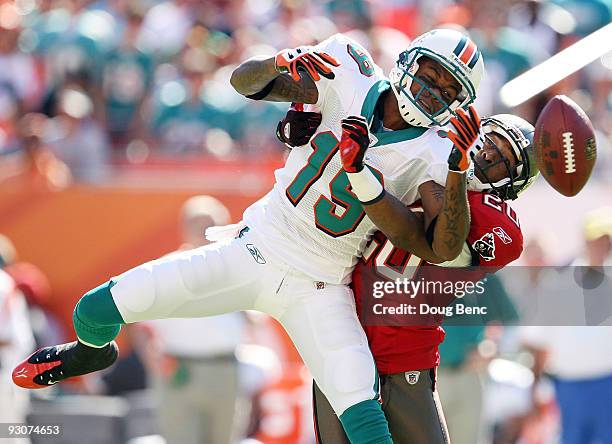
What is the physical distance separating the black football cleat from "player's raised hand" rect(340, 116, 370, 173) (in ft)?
4.26

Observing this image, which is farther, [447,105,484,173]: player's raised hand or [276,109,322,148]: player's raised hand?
[276,109,322,148]: player's raised hand

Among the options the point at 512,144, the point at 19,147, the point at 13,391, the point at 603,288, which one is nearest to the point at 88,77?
the point at 19,147

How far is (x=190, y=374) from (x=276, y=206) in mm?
2364

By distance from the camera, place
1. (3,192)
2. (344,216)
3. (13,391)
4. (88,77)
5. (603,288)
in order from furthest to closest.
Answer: (88,77)
(3,192)
(13,391)
(603,288)
(344,216)

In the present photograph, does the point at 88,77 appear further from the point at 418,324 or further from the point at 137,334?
the point at 418,324

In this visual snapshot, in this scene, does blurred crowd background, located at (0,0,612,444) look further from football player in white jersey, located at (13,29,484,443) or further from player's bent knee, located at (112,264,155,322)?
player's bent knee, located at (112,264,155,322)

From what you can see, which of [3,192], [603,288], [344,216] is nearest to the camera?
[344,216]

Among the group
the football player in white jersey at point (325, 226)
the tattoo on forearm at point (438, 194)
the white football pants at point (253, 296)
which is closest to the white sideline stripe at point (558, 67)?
the football player in white jersey at point (325, 226)

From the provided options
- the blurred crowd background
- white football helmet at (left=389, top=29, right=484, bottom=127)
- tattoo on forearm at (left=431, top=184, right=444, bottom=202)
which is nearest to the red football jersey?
tattoo on forearm at (left=431, top=184, right=444, bottom=202)

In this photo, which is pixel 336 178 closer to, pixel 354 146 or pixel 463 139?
pixel 354 146

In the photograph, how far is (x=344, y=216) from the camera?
4.55 m

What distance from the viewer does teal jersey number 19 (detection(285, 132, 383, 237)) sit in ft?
14.9

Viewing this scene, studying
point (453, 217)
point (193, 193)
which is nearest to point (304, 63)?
point (453, 217)

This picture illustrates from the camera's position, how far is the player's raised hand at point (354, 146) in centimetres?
422
